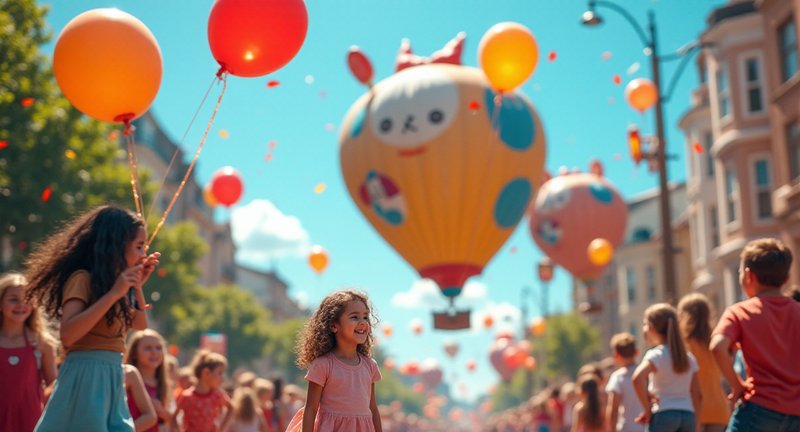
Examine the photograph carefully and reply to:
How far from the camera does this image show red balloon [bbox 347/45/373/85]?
18891 mm

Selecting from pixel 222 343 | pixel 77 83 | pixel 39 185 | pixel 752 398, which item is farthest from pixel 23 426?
pixel 39 185

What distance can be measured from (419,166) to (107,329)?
44.1ft

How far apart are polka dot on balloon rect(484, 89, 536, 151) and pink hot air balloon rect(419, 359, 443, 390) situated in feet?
156

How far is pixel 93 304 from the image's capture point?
447 centimetres

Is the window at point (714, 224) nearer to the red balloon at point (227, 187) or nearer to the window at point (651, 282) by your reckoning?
the window at point (651, 282)

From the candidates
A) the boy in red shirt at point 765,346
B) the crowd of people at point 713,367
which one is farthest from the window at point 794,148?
the boy in red shirt at point 765,346

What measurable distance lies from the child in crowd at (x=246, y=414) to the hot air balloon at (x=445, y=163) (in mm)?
8023

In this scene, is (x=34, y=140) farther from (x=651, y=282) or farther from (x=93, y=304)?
(x=651, y=282)

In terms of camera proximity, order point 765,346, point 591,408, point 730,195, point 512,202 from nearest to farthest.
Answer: point 765,346, point 591,408, point 512,202, point 730,195

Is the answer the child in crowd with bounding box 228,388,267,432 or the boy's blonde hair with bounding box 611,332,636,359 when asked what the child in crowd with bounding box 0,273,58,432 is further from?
the boy's blonde hair with bounding box 611,332,636,359

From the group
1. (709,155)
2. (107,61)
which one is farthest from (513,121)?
(709,155)

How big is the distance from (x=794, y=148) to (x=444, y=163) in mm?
10065

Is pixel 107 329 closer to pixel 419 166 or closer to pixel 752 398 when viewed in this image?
pixel 752 398

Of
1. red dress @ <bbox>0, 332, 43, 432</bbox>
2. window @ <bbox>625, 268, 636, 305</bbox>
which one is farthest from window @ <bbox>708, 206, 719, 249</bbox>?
red dress @ <bbox>0, 332, 43, 432</bbox>
